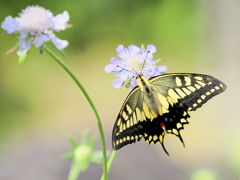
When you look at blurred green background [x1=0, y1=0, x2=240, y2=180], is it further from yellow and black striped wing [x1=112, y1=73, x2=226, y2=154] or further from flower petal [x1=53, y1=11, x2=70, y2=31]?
flower petal [x1=53, y1=11, x2=70, y2=31]

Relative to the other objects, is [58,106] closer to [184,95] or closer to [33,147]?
[33,147]

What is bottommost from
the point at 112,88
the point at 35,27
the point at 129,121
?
the point at 129,121

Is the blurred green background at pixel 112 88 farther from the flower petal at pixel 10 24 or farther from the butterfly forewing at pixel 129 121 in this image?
the flower petal at pixel 10 24

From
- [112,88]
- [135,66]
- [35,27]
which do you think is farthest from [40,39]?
[112,88]

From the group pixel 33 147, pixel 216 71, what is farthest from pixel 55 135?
pixel 216 71

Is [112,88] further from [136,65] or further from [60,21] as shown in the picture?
[60,21]

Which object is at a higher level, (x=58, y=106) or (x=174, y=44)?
(x=174, y=44)

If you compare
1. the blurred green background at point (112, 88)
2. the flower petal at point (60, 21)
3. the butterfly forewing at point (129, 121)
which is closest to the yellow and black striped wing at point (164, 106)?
the butterfly forewing at point (129, 121)
